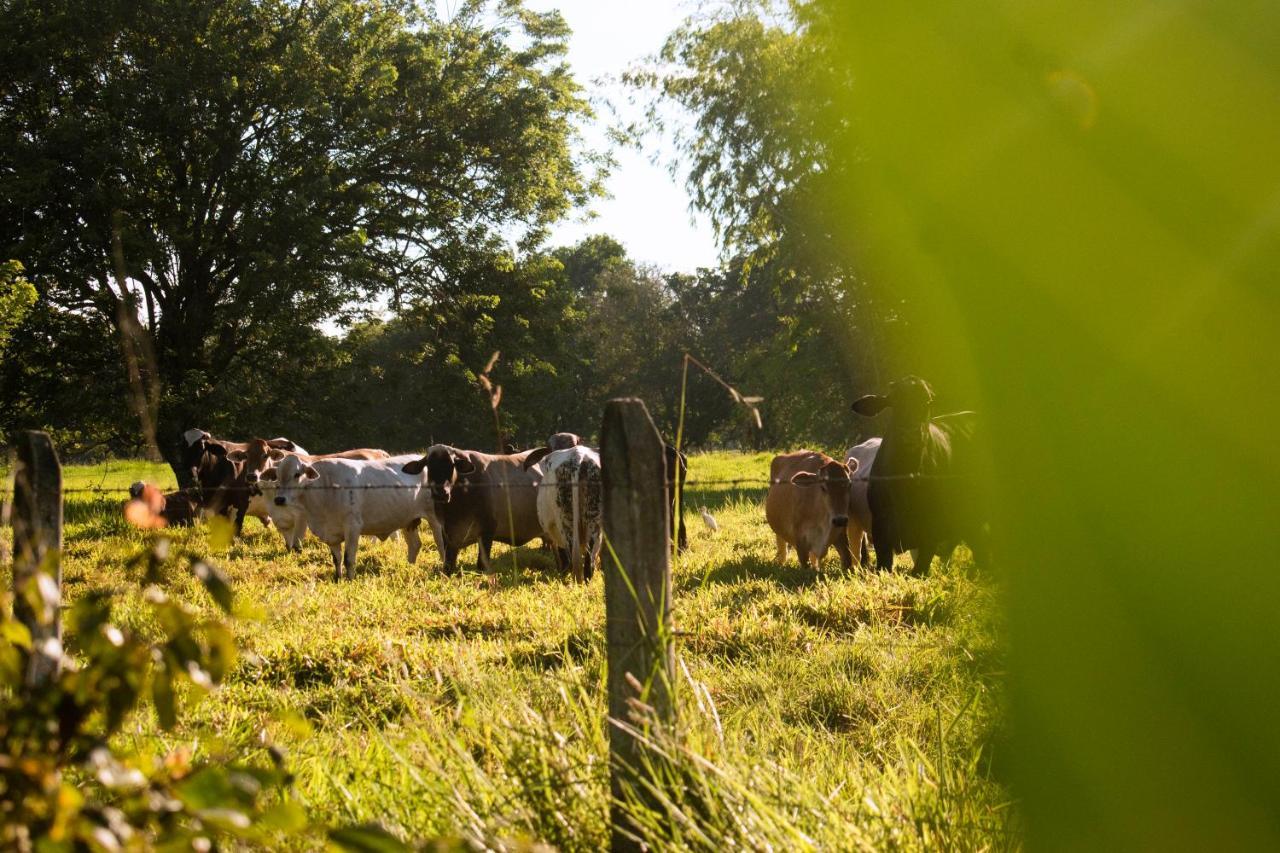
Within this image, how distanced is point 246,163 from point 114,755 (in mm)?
22942

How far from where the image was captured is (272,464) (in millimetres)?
16516

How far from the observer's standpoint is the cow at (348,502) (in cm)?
1266

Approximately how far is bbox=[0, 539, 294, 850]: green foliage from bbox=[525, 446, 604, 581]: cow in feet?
31.0

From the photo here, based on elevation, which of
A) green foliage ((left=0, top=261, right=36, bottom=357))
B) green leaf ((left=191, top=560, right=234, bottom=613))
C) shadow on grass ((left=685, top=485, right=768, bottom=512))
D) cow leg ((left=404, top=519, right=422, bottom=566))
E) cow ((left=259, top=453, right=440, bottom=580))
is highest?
green foliage ((left=0, top=261, right=36, bottom=357))

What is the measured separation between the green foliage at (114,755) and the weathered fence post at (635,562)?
133 cm

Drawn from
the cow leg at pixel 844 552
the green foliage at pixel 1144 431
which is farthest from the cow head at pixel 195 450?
the green foliage at pixel 1144 431

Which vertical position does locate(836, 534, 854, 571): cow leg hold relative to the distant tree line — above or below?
below

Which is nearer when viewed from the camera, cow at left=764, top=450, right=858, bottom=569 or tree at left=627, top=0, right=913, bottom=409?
cow at left=764, top=450, right=858, bottom=569

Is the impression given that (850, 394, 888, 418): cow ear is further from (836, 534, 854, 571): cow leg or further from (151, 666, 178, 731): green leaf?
(151, 666, 178, 731): green leaf

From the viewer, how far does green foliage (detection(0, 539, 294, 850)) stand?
4.72 ft

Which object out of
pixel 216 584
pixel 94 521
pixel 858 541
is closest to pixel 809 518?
pixel 858 541

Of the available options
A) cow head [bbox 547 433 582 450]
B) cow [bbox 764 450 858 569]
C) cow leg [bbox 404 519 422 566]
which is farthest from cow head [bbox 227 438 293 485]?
cow [bbox 764 450 858 569]

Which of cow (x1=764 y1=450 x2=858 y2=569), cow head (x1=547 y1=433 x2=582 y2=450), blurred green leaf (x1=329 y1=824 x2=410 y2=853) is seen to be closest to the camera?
blurred green leaf (x1=329 y1=824 x2=410 y2=853)

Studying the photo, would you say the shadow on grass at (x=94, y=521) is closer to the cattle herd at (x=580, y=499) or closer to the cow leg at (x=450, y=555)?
the cattle herd at (x=580, y=499)
